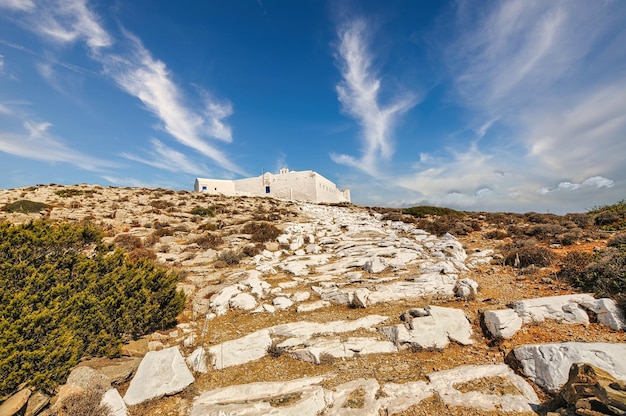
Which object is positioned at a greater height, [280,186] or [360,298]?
[280,186]

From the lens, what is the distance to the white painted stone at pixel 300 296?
9.84 m

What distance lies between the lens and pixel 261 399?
215 inches

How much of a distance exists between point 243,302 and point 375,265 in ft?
19.0

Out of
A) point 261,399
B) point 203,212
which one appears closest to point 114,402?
point 261,399

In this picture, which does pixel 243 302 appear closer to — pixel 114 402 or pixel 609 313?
pixel 114 402

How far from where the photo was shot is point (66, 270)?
672cm

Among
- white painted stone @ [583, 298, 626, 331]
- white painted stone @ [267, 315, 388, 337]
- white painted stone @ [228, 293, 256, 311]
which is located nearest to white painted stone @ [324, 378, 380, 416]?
white painted stone @ [267, 315, 388, 337]

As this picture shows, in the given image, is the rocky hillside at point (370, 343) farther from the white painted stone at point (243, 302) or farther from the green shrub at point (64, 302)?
the green shrub at point (64, 302)

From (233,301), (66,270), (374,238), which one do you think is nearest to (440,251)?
(374,238)

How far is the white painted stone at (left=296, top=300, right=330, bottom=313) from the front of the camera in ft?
30.0

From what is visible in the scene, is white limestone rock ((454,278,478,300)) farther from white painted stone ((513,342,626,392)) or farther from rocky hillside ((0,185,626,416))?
white painted stone ((513,342,626,392))

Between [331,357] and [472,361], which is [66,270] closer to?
[331,357]

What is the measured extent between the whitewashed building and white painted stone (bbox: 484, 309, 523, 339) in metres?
46.9

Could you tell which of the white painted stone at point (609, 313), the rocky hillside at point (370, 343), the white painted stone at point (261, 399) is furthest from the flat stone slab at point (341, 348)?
the white painted stone at point (609, 313)
